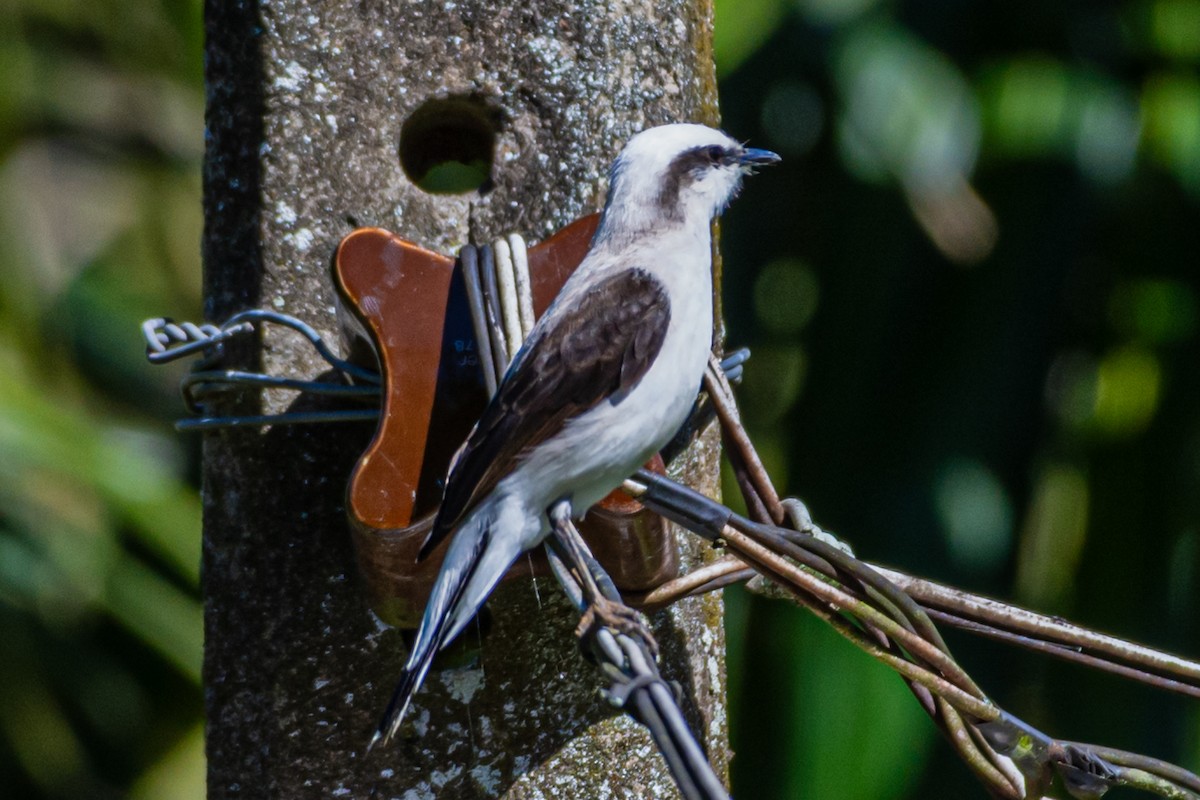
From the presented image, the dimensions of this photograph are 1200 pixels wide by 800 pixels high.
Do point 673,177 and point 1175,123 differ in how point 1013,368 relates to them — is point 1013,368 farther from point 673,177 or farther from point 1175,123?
point 673,177

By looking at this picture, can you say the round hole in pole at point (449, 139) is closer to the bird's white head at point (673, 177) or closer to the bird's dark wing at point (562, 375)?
the bird's white head at point (673, 177)

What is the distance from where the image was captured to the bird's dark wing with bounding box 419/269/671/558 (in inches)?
83.4

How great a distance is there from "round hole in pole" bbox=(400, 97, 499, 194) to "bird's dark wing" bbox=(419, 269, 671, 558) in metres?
0.36

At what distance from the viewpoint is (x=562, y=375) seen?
2277 mm

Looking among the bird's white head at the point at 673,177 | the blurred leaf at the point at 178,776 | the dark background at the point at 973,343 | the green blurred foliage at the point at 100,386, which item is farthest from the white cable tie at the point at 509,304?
the blurred leaf at the point at 178,776

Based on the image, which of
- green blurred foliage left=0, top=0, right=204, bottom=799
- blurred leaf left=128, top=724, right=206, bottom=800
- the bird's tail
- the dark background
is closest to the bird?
the bird's tail

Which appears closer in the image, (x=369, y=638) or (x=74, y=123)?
(x=369, y=638)

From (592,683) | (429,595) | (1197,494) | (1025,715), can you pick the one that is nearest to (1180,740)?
(1025,715)

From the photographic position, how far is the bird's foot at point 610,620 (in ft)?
5.78

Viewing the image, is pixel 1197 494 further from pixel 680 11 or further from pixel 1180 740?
pixel 680 11

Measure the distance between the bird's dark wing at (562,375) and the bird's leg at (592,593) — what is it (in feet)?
0.47

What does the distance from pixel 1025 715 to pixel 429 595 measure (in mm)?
4347

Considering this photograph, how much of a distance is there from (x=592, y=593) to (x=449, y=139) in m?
1.07

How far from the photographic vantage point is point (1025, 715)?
5863mm
